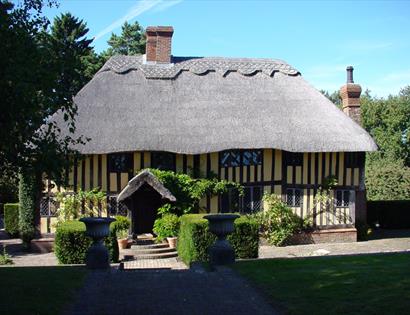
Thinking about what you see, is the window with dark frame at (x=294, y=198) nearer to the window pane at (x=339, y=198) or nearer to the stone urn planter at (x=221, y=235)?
the window pane at (x=339, y=198)

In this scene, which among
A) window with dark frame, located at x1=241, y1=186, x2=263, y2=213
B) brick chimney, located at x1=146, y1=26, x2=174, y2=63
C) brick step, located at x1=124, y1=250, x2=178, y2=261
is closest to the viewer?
brick step, located at x1=124, y1=250, x2=178, y2=261

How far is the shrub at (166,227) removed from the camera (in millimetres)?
19438

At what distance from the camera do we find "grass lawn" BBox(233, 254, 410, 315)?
7195 millimetres

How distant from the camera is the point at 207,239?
51.8 ft

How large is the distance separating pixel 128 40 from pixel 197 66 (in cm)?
2842

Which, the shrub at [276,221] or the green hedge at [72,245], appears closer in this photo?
the green hedge at [72,245]

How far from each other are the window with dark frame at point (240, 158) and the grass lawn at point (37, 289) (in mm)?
11001

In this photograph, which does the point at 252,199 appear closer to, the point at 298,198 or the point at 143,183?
the point at 298,198

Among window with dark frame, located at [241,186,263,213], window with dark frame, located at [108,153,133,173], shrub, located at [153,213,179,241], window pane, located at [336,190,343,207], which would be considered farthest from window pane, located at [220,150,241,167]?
window pane, located at [336,190,343,207]

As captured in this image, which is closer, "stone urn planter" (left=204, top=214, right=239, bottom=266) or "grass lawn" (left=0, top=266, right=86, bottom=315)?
"grass lawn" (left=0, top=266, right=86, bottom=315)

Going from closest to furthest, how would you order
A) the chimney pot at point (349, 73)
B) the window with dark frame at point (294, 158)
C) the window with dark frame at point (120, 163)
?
the window with dark frame at point (120, 163), the window with dark frame at point (294, 158), the chimney pot at point (349, 73)

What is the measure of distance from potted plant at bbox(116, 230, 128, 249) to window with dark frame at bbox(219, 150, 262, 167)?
4.81 m

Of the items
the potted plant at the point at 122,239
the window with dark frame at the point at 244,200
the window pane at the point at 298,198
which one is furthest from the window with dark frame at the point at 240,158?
the potted plant at the point at 122,239

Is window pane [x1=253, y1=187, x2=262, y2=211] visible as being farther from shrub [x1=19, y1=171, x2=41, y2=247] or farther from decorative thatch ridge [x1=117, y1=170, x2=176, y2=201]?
shrub [x1=19, y1=171, x2=41, y2=247]
